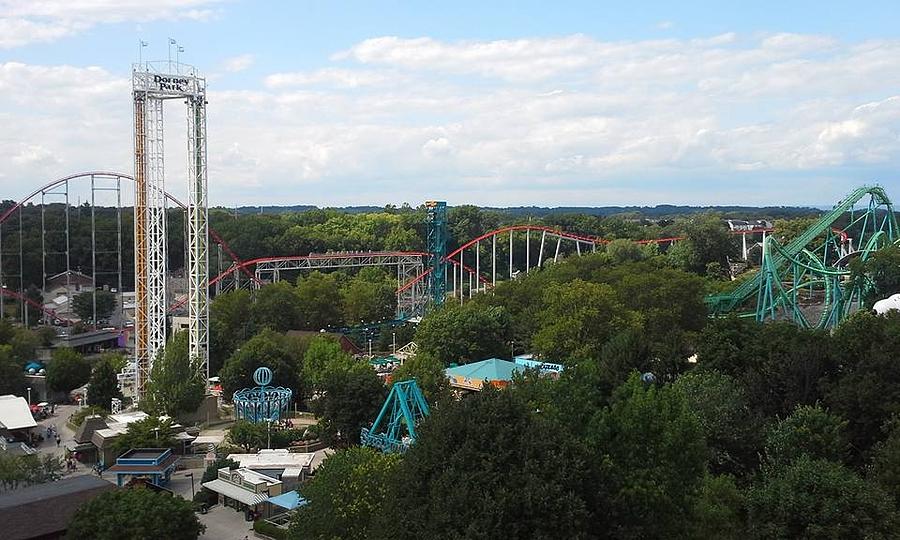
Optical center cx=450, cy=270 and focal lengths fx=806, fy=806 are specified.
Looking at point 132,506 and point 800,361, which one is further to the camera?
A: point 800,361

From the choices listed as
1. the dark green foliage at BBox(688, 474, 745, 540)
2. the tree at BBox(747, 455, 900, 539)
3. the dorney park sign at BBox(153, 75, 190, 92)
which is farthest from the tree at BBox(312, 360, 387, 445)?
the dorney park sign at BBox(153, 75, 190, 92)

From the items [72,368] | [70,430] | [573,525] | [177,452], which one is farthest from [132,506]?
[72,368]

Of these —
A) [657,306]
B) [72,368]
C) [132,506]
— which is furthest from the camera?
[657,306]

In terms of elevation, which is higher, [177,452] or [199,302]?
[199,302]

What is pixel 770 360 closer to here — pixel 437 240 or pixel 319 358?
pixel 319 358

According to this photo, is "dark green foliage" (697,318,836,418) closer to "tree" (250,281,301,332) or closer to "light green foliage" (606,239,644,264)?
"tree" (250,281,301,332)

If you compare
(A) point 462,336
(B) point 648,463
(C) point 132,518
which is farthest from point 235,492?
(A) point 462,336

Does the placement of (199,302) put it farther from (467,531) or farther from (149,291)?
(467,531)
